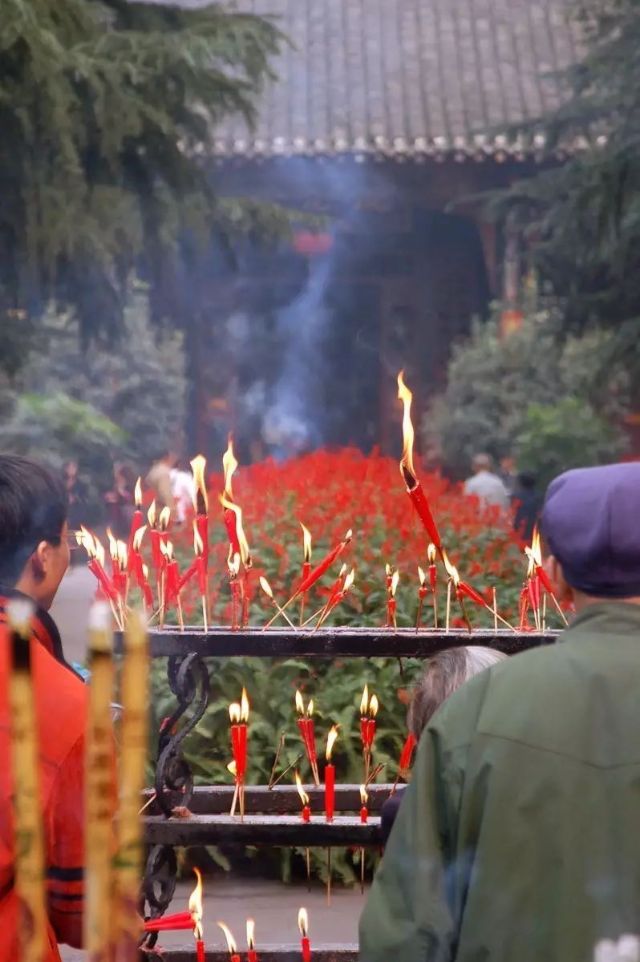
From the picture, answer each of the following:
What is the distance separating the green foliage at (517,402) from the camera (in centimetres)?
1483

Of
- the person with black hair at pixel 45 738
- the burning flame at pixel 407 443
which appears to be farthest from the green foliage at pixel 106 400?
the person with black hair at pixel 45 738

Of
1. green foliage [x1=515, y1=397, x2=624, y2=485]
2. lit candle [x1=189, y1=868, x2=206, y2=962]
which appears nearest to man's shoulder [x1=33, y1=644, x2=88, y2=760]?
lit candle [x1=189, y1=868, x2=206, y2=962]

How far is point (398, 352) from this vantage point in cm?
1739

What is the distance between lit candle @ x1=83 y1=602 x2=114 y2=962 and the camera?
1185mm

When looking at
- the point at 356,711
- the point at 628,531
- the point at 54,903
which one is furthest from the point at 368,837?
the point at 356,711

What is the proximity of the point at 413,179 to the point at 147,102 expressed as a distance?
847cm

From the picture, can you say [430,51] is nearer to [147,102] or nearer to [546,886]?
[147,102]

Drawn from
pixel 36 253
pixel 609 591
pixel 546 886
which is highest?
pixel 36 253

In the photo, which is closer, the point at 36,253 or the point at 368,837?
the point at 368,837

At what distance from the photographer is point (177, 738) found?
3.51 metres

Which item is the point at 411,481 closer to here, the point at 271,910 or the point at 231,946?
the point at 231,946

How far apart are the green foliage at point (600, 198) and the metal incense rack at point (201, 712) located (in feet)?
24.5

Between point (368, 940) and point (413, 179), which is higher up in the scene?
point (413, 179)

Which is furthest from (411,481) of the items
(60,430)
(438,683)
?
(60,430)
